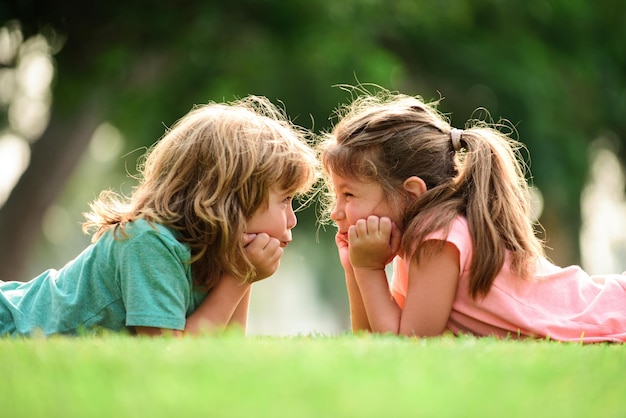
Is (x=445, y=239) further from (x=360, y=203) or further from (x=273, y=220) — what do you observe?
(x=273, y=220)

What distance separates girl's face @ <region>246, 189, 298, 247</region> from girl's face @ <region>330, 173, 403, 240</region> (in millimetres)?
337

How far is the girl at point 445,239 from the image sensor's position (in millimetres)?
5066

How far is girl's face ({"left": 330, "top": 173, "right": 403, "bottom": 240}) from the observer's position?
17.9ft

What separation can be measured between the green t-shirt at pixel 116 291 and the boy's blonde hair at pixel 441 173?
1.18 m

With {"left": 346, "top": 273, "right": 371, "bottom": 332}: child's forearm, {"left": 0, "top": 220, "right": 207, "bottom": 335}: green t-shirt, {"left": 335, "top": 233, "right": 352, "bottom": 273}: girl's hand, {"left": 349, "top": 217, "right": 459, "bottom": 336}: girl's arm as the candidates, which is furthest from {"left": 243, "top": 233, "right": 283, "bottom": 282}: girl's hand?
{"left": 346, "top": 273, "right": 371, "bottom": 332}: child's forearm

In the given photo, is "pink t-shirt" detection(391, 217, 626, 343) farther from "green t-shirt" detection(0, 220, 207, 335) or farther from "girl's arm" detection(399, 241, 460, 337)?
"green t-shirt" detection(0, 220, 207, 335)

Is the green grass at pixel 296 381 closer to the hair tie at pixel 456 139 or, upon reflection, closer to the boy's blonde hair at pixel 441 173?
the boy's blonde hair at pixel 441 173

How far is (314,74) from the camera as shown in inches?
582

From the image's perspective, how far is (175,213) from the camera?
5.11 m

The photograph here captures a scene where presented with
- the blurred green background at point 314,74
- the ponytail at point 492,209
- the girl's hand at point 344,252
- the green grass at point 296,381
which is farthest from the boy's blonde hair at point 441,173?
the blurred green background at point 314,74

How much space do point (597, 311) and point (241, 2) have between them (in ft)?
29.9

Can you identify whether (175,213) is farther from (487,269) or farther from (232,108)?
(487,269)

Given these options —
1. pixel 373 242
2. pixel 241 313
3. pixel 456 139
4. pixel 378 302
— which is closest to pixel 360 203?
pixel 373 242

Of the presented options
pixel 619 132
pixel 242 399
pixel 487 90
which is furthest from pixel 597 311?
pixel 619 132
